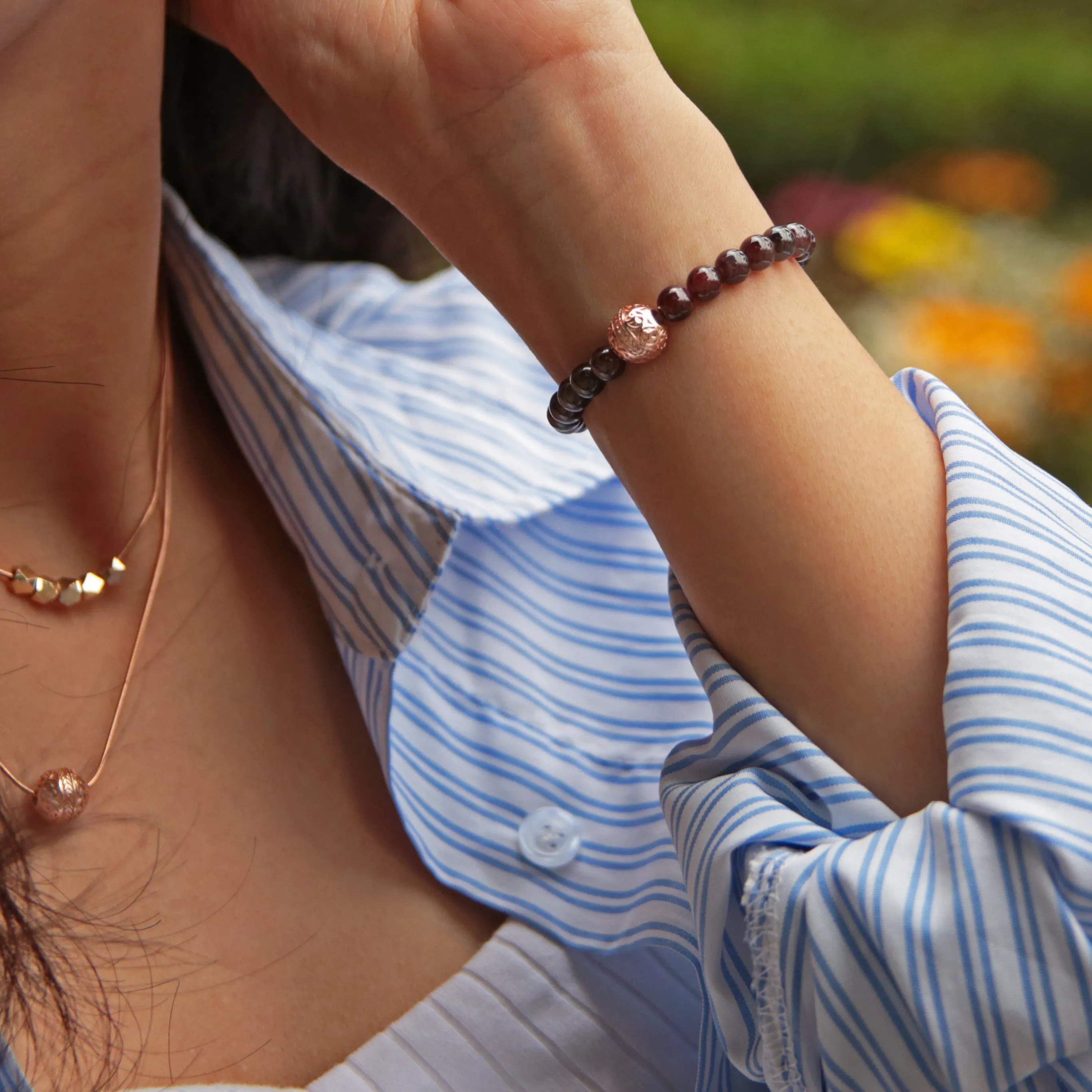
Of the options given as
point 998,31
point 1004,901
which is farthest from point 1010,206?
point 1004,901

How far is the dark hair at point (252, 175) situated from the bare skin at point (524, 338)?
0.72 ft

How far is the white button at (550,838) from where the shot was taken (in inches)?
27.4

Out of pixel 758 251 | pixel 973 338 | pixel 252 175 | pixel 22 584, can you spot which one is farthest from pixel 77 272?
pixel 973 338

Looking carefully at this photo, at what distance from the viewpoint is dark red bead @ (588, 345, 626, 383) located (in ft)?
1.92

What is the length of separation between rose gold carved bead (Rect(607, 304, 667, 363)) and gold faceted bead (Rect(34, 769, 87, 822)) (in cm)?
42

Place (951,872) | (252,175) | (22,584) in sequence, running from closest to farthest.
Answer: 1. (951,872)
2. (22,584)
3. (252,175)

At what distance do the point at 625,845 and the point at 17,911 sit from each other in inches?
14.4

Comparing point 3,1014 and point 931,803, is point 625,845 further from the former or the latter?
point 3,1014

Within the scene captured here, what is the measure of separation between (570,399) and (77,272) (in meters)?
0.33

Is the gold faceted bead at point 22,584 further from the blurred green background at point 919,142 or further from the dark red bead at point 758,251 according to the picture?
the blurred green background at point 919,142

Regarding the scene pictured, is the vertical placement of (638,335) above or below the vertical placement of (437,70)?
below

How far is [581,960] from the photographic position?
68 centimetres

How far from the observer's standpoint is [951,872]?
0.47 metres

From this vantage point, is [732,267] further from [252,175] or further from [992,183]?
[992,183]
